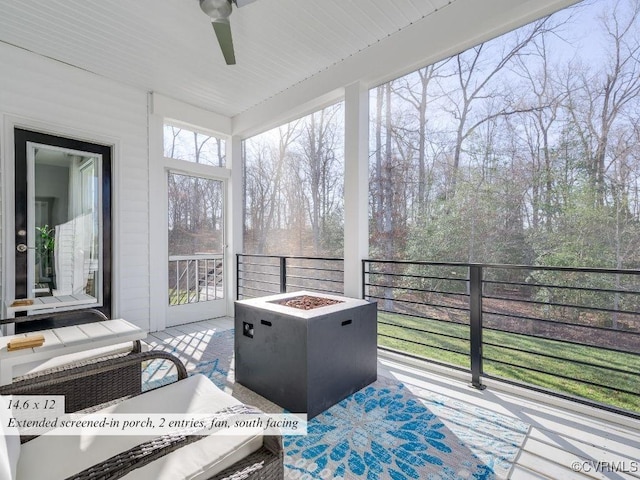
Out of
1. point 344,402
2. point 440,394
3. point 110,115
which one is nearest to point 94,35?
point 110,115

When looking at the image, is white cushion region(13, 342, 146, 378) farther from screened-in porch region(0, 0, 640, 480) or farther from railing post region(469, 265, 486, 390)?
railing post region(469, 265, 486, 390)

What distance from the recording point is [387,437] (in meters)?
1.75

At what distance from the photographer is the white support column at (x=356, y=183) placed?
10.0 ft

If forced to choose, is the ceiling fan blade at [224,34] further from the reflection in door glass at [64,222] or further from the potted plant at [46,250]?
the potted plant at [46,250]

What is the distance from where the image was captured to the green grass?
8.57ft

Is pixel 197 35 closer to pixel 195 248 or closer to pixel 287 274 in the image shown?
pixel 195 248

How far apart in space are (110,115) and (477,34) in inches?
139

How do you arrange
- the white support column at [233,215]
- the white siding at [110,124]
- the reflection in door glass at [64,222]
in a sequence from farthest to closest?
the white support column at [233,215] → the reflection in door glass at [64,222] → the white siding at [110,124]

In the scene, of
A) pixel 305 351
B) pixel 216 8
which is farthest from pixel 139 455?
pixel 216 8

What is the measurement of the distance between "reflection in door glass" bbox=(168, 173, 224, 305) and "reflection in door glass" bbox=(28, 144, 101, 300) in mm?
800

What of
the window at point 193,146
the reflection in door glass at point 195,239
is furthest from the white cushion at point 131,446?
the window at point 193,146

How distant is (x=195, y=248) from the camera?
4234 mm

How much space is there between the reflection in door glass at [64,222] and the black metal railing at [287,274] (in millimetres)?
1708

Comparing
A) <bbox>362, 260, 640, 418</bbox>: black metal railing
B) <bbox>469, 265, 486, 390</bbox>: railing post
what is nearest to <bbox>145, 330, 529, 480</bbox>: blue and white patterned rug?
<bbox>469, 265, 486, 390</bbox>: railing post
